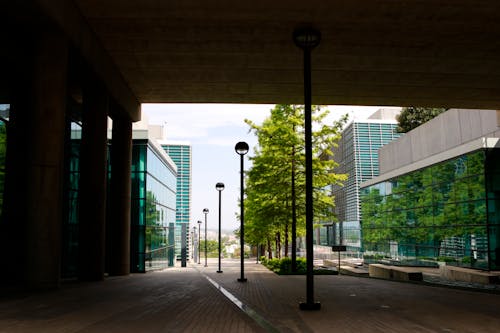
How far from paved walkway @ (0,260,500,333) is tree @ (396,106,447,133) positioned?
62.5m

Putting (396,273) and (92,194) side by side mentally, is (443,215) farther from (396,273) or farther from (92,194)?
(92,194)

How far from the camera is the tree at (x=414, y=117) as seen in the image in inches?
2781

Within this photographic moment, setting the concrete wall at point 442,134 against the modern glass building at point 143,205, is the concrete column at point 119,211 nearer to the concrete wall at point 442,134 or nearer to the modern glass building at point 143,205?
the modern glass building at point 143,205

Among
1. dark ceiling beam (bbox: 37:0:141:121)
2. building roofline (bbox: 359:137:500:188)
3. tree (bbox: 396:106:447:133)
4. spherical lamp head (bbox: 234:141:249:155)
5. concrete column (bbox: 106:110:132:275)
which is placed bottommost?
concrete column (bbox: 106:110:132:275)

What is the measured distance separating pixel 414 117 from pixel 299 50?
57481 millimetres

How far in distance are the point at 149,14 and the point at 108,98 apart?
21.5ft

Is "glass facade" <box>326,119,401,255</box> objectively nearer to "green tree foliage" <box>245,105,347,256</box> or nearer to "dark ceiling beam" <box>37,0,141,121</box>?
"green tree foliage" <box>245,105,347,256</box>

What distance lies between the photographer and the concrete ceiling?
15.2 meters

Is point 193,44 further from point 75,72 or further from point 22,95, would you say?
point 22,95

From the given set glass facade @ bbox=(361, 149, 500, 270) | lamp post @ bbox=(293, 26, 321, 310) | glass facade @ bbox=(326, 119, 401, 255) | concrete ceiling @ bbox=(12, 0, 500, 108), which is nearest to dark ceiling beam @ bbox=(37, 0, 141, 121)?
concrete ceiling @ bbox=(12, 0, 500, 108)

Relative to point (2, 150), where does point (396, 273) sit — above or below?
below

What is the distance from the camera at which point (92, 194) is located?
62.5ft

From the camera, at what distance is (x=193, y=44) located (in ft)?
59.0

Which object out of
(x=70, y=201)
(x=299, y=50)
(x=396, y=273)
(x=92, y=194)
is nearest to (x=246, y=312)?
(x=92, y=194)
